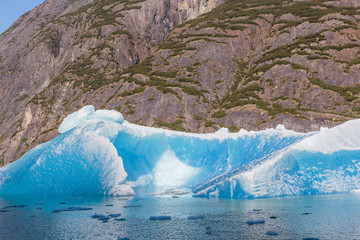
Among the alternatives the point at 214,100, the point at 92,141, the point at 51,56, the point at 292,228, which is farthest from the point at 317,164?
the point at 51,56

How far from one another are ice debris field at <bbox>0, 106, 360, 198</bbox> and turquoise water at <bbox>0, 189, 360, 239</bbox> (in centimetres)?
87

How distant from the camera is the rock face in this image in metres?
63.7

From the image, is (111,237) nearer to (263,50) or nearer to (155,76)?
(155,76)

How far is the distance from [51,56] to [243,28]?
60352 millimetres

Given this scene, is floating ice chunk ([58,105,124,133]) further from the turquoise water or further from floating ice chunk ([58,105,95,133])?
the turquoise water

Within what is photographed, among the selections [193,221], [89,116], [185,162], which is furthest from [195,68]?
[193,221]

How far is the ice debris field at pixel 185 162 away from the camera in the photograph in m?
15.0

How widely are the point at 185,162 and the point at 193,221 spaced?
37.0ft

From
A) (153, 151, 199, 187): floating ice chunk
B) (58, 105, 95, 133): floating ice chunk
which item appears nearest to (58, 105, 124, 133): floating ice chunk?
(58, 105, 95, 133): floating ice chunk

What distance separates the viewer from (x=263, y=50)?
79875mm

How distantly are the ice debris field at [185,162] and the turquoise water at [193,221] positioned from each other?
871 millimetres

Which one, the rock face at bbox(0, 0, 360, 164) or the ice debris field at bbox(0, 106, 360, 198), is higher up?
the rock face at bbox(0, 0, 360, 164)

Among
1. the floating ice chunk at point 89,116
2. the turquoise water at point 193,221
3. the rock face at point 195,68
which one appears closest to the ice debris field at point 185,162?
the floating ice chunk at point 89,116

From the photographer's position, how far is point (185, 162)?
22.2m
